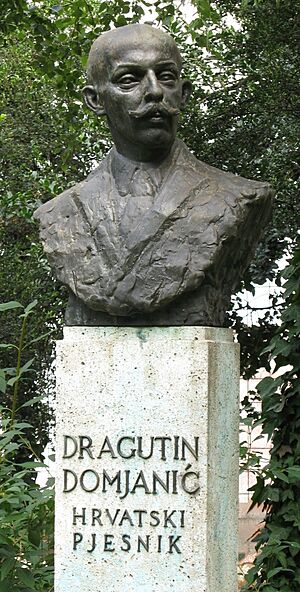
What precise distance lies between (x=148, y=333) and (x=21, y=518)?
0.77 meters

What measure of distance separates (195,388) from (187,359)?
0.31ft

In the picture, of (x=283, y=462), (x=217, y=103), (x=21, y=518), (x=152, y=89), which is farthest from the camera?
(x=217, y=103)

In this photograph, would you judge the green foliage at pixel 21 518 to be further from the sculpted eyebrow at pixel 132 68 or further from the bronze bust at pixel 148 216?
the sculpted eyebrow at pixel 132 68

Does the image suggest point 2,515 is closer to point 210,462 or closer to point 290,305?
point 210,462

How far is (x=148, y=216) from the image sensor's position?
3834 mm

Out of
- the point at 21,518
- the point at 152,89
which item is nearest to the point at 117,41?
the point at 152,89

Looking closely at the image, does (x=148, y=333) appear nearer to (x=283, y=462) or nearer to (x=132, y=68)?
(x=132, y=68)

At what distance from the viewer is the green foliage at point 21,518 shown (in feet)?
12.9

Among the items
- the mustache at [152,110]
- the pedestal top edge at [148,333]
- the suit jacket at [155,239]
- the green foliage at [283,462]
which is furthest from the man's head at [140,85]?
the green foliage at [283,462]

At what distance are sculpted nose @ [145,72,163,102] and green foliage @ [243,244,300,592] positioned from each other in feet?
4.91

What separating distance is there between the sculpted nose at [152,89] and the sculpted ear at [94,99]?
25 centimetres

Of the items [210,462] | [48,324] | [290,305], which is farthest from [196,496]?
[48,324]

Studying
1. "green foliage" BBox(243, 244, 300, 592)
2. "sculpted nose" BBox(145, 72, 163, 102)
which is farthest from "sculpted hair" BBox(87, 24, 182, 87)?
"green foliage" BBox(243, 244, 300, 592)

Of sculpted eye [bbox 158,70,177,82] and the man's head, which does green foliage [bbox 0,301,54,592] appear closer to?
the man's head
